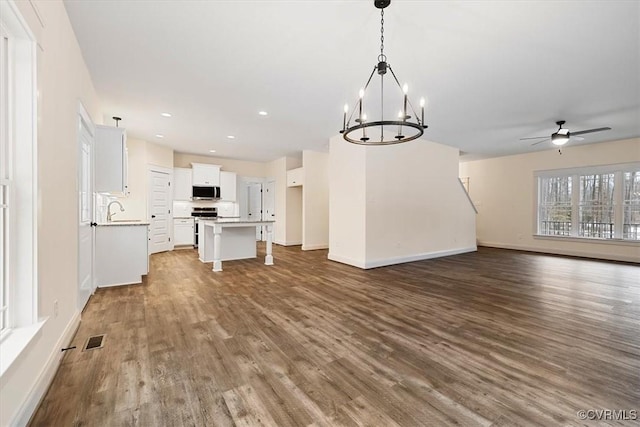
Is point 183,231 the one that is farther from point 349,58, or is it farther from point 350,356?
point 350,356

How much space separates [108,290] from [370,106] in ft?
15.6

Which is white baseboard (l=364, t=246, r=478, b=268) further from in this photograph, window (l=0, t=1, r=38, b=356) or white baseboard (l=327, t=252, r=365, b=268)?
window (l=0, t=1, r=38, b=356)

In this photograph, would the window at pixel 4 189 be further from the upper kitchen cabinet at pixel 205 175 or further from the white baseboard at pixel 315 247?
the upper kitchen cabinet at pixel 205 175

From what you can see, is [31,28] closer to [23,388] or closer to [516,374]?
[23,388]

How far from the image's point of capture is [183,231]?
7.99 m

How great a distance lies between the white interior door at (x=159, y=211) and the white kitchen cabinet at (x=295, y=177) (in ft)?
10.9

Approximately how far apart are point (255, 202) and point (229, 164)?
5.59 feet

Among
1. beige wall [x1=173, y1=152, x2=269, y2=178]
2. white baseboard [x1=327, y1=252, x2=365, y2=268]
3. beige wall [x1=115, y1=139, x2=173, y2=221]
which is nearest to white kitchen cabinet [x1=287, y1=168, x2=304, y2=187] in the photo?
beige wall [x1=173, y1=152, x2=269, y2=178]

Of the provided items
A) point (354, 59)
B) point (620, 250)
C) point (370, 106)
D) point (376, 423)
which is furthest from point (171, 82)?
point (620, 250)

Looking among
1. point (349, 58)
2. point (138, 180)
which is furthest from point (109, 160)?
point (349, 58)

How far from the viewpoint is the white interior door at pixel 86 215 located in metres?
3.07

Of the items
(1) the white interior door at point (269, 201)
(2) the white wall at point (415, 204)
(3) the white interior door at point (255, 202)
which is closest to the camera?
(2) the white wall at point (415, 204)

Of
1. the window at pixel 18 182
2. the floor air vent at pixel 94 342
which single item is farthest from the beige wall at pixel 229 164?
the window at pixel 18 182

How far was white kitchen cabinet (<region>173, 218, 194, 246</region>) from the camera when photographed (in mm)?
7848
